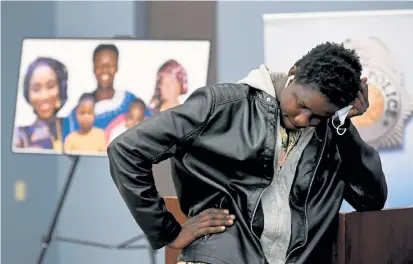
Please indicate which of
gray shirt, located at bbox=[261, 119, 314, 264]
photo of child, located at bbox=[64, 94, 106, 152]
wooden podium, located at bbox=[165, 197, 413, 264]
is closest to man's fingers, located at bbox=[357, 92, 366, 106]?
gray shirt, located at bbox=[261, 119, 314, 264]

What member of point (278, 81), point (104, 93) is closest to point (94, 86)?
point (104, 93)

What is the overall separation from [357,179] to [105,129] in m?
1.45

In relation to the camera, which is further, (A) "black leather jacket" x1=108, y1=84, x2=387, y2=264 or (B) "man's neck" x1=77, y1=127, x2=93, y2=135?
(B) "man's neck" x1=77, y1=127, x2=93, y2=135

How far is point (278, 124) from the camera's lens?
1.43 m

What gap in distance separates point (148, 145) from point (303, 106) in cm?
34

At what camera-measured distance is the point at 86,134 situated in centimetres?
283

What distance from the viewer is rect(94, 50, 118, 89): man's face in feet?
9.32

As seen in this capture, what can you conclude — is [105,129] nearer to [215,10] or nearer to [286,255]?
[215,10]

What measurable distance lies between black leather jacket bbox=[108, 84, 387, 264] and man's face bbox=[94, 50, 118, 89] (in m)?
1.43

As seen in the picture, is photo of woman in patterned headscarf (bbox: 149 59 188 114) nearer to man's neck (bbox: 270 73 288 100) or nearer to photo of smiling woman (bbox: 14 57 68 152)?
photo of smiling woman (bbox: 14 57 68 152)

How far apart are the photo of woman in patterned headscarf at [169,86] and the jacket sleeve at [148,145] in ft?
4.47

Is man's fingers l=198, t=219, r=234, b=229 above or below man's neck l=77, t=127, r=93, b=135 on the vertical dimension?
below

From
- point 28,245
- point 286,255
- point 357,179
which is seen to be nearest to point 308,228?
point 286,255

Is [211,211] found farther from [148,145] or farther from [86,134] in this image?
[86,134]
